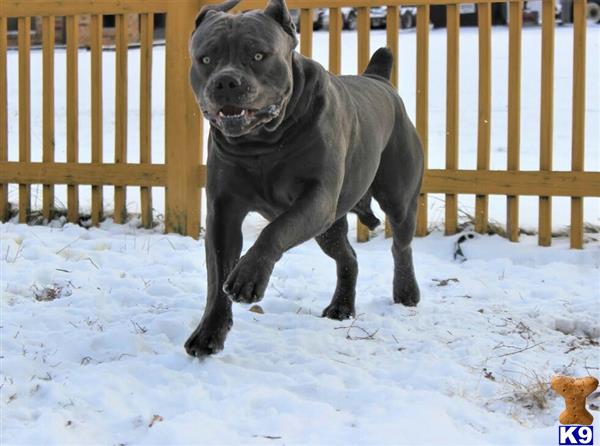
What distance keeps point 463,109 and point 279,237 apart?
30.0 ft

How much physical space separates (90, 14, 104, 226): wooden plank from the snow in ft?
0.59

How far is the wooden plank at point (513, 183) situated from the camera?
5.73 metres

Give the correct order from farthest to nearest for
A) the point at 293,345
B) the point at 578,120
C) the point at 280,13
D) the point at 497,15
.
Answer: the point at 497,15
the point at 578,120
the point at 293,345
the point at 280,13

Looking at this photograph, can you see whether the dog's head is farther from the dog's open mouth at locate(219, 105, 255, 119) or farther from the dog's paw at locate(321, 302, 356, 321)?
the dog's paw at locate(321, 302, 356, 321)

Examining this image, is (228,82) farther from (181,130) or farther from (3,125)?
(3,125)

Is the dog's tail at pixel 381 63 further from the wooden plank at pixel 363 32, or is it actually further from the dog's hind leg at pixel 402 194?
the wooden plank at pixel 363 32

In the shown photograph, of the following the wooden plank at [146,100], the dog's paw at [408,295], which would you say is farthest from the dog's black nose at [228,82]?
the wooden plank at [146,100]

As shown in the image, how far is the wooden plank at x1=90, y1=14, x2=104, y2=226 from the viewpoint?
656 centimetres

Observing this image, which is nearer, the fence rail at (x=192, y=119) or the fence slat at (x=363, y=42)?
the fence rail at (x=192, y=119)

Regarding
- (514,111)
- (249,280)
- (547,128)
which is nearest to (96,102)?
(514,111)

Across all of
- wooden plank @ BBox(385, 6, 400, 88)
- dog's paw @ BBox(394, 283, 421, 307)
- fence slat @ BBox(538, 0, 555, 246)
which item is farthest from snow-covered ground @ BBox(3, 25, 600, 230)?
dog's paw @ BBox(394, 283, 421, 307)

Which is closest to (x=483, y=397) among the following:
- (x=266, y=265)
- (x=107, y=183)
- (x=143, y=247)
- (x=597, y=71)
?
(x=266, y=265)

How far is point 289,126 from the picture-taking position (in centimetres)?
343

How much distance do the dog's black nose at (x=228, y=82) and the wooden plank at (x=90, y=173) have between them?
3.16m
